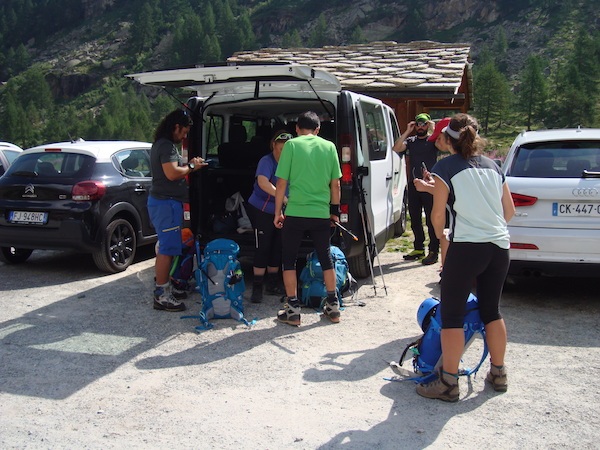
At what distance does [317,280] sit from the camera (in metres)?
5.85

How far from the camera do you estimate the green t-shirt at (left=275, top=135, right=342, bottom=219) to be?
16.7 feet

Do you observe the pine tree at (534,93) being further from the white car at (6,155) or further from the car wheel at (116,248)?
the car wheel at (116,248)

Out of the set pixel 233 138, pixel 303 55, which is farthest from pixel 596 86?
pixel 233 138

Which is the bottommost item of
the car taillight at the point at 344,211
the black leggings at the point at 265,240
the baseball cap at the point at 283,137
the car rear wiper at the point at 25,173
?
the black leggings at the point at 265,240

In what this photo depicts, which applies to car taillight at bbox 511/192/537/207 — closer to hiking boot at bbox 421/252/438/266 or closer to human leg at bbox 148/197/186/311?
hiking boot at bbox 421/252/438/266

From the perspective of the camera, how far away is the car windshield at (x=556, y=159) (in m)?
5.45

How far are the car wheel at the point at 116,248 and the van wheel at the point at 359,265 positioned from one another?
2.74 meters

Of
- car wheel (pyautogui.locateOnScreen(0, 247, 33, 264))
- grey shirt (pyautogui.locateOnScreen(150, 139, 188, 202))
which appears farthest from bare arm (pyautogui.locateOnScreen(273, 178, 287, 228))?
car wheel (pyautogui.locateOnScreen(0, 247, 33, 264))

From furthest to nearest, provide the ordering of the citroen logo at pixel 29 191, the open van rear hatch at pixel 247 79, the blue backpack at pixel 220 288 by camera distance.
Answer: the citroen logo at pixel 29 191 < the blue backpack at pixel 220 288 < the open van rear hatch at pixel 247 79

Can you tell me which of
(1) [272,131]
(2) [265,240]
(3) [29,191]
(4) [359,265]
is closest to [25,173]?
(3) [29,191]

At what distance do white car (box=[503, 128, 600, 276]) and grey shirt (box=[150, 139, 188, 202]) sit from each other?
10.0ft

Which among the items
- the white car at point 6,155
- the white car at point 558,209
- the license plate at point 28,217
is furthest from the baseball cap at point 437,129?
the white car at point 6,155

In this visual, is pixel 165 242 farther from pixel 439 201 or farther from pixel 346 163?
pixel 439 201

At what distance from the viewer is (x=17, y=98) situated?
378 feet
